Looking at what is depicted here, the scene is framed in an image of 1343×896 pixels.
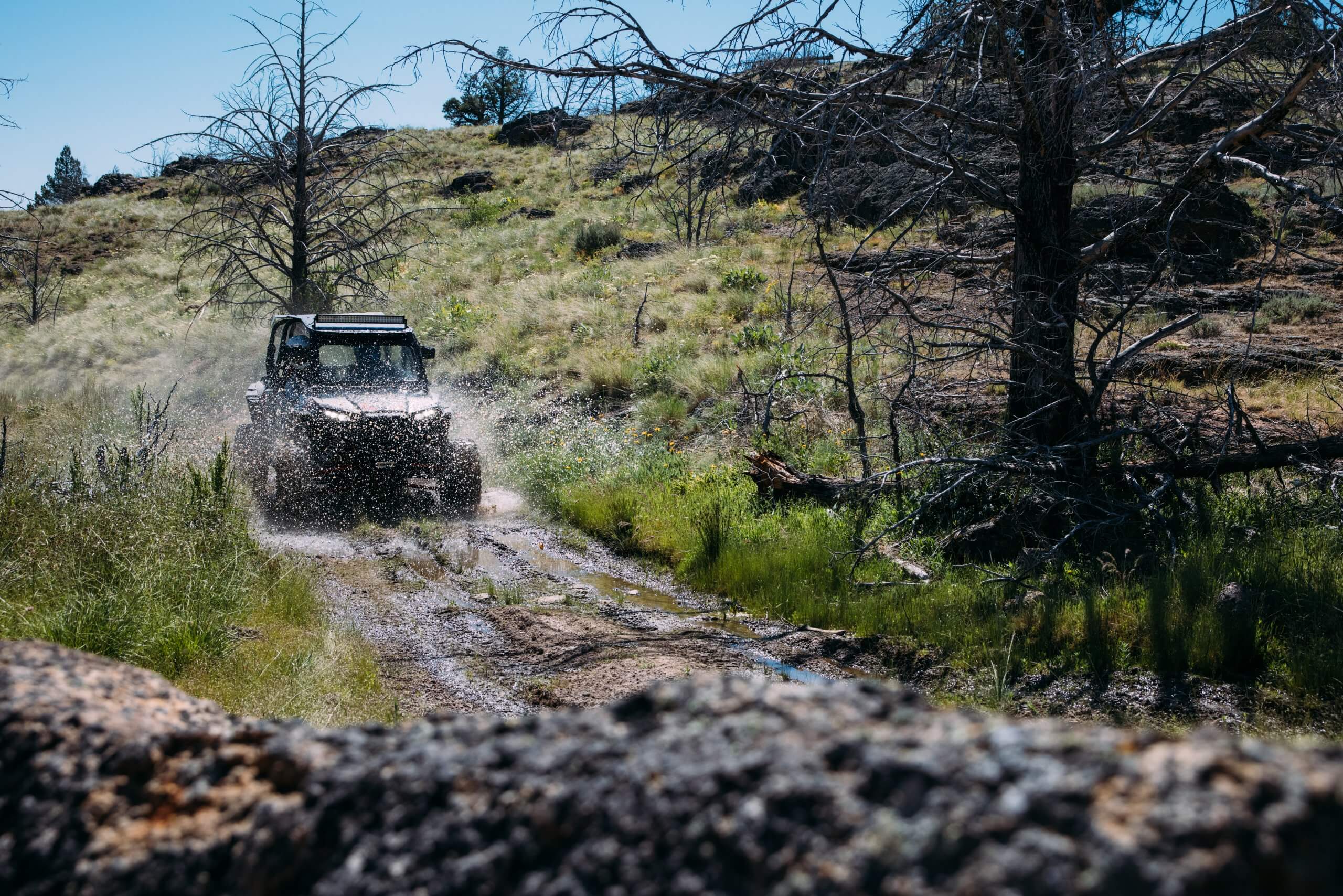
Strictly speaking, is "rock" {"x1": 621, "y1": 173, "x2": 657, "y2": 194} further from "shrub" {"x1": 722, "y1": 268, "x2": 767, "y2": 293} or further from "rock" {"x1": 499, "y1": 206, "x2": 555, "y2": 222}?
"rock" {"x1": 499, "y1": 206, "x2": 555, "y2": 222}

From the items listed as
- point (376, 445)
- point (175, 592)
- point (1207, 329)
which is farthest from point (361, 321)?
point (1207, 329)

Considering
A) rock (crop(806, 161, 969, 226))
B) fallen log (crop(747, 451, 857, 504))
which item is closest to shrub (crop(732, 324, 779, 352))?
fallen log (crop(747, 451, 857, 504))

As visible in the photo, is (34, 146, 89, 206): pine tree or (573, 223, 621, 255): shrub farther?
(34, 146, 89, 206): pine tree

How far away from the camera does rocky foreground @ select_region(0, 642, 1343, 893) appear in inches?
29.5

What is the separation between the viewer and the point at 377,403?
34.8 ft

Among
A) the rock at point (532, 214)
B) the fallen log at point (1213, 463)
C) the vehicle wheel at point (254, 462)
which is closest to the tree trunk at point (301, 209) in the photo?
the vehicle wheel at point (254, 462)

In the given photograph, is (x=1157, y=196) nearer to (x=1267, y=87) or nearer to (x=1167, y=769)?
(x=1267, y=87)

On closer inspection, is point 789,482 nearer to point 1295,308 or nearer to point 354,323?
point 354,323

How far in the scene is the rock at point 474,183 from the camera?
43406mm

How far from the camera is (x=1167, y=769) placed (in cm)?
80

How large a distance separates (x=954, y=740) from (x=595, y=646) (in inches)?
219

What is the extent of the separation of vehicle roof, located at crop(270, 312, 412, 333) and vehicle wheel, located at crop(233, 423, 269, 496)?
133cm

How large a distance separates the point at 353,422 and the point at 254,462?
1.47 meters

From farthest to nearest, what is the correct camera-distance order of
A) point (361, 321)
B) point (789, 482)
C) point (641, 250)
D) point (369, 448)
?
1. point (641, 250)
2. point (361, 321)
3. point (369, 448)
4. point (789, 482)
